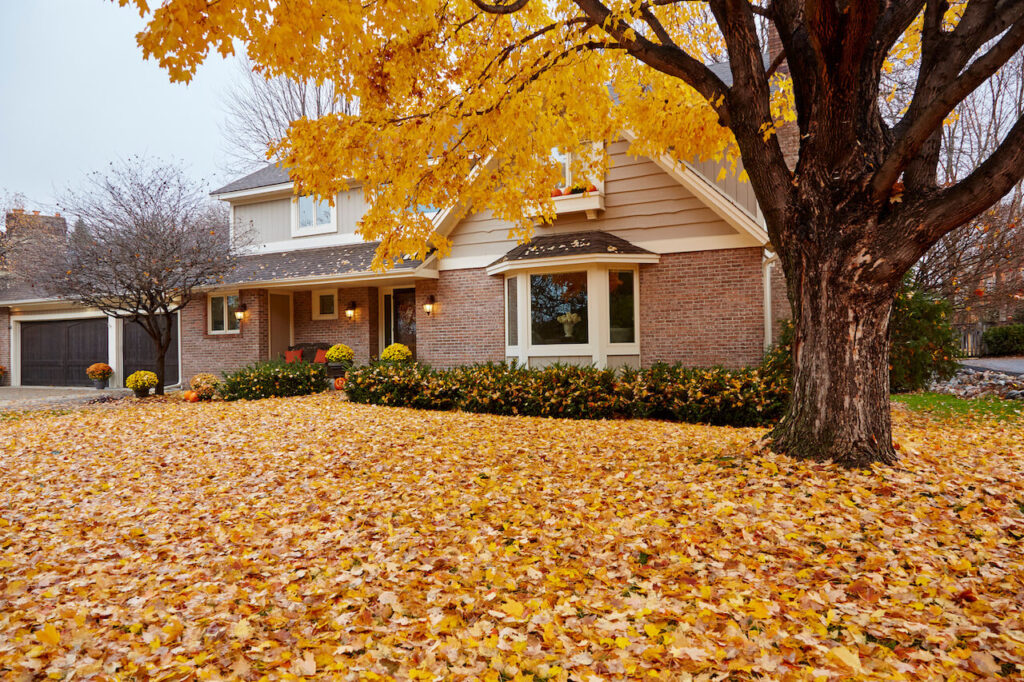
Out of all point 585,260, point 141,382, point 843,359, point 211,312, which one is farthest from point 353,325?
point 843,359

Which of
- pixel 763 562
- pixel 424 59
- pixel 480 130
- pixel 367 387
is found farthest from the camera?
pixel 367 387

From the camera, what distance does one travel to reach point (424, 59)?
21.5ft

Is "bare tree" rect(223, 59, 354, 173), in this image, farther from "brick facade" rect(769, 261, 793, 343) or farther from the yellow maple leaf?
the yellow maple leaf

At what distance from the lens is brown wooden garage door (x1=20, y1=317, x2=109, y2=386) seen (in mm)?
18828

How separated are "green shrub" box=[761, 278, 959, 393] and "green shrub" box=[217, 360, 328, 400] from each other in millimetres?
9638

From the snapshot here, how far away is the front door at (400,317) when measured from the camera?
14945 mm

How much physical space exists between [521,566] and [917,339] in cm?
971

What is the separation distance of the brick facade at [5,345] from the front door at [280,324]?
12.2m

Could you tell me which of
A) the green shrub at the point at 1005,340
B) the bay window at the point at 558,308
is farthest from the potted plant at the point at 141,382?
the green shrub at the point at 1005,340

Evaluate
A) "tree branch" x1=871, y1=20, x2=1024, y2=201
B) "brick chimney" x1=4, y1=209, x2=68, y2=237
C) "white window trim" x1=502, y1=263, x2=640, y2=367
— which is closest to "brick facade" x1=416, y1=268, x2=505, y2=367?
"white window trim" x1=502, y1=263, x2=640, y2=367

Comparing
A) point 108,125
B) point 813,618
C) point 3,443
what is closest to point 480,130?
point 813,618

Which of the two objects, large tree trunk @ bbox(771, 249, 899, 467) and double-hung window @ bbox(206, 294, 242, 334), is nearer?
large tree trunk @ bbox(771, 249, 899, 467)

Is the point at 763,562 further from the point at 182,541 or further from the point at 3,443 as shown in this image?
the point at 3,443

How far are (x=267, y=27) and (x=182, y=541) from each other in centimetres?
394
